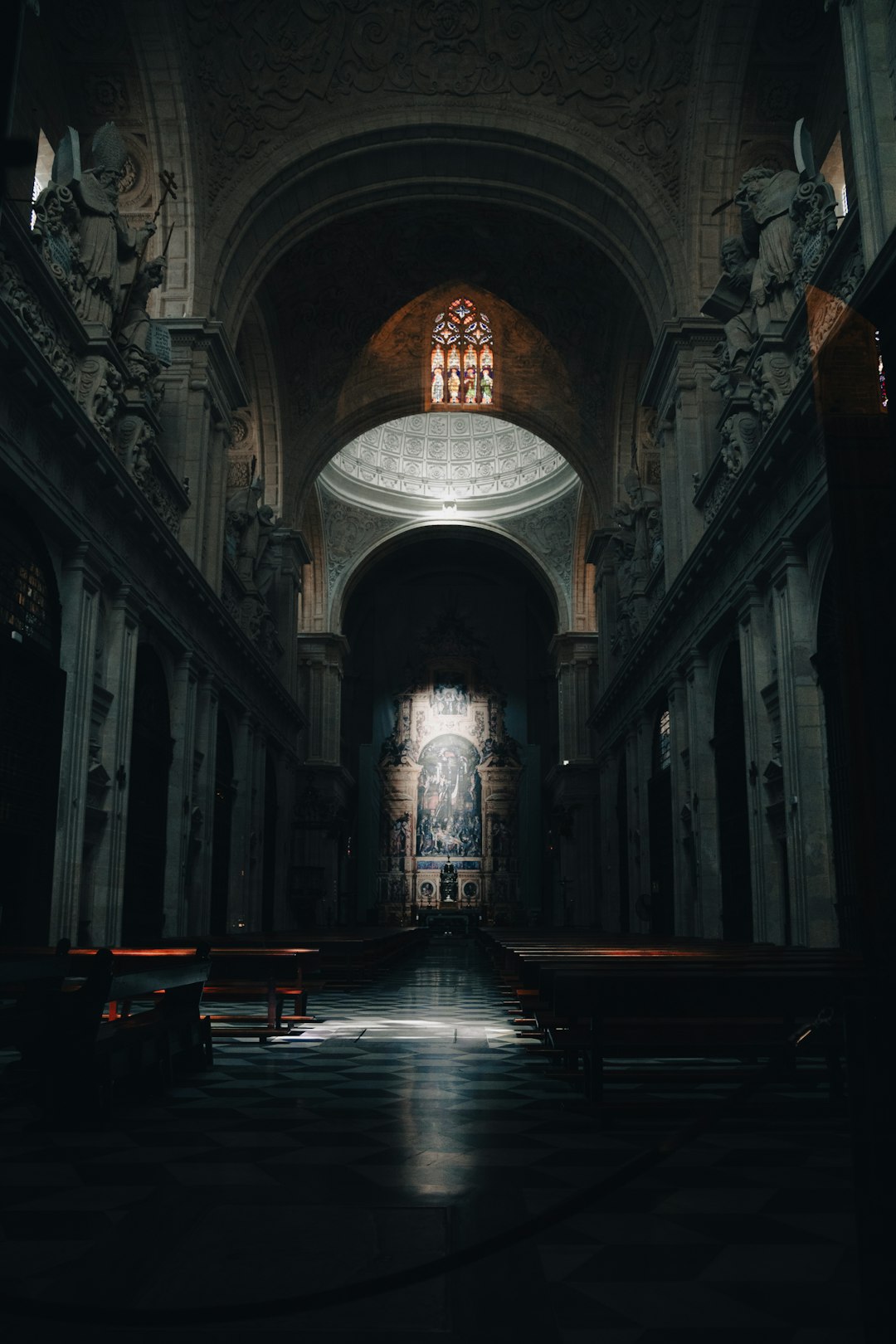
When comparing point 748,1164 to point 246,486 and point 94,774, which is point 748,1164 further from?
point 246,486

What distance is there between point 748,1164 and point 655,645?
17.3m

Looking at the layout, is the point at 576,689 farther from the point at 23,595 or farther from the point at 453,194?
the point at 23,595

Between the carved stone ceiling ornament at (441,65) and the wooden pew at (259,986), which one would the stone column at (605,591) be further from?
the wooden pew at (259,986)

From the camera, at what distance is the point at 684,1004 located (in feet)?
17.3

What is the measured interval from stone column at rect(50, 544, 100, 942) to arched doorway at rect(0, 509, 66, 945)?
13 centimetres

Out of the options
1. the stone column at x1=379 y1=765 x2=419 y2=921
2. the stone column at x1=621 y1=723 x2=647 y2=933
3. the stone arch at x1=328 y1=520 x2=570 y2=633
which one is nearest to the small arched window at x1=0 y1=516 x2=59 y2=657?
the stone column at x1=621 y1=723 x2=647 y2=933

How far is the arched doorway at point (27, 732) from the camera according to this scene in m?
11.6

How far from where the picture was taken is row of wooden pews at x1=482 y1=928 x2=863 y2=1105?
525 centimetres

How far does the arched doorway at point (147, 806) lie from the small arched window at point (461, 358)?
14373mm

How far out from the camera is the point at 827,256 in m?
11.5

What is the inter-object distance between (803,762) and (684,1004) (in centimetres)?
803

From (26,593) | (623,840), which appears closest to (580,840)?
(623,840)

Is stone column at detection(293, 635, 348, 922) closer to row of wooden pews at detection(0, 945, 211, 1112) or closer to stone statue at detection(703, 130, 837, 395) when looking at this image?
stone statue at detection(703, 130, 837, 395)

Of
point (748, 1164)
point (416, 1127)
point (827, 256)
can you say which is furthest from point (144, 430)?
point (748, 1164)
